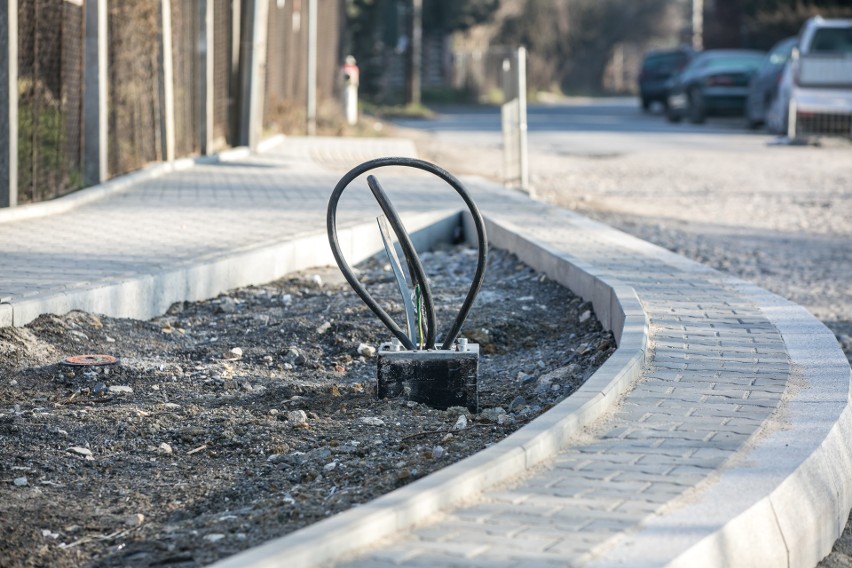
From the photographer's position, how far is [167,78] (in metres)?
12.9

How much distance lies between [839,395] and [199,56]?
1080 cm

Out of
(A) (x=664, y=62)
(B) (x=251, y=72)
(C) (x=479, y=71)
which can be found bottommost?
(B) (x=251, y=72)

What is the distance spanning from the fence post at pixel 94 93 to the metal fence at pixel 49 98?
7 centimetres

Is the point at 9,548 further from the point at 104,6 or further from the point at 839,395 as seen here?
the point at 104,6

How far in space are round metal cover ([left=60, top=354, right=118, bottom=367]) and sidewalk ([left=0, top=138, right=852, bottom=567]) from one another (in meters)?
0.45

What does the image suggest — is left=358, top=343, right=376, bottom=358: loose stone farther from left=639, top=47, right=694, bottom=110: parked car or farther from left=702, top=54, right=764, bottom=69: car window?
left=639, top=47, right=694, bottom=110: parked car

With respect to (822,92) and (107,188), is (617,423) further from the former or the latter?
(822,92)

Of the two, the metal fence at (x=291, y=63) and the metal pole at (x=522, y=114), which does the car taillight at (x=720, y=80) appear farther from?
the metal pole at (x=522, y=114)

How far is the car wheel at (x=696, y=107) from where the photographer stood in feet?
90.3

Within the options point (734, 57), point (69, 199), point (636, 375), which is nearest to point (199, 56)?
point (69, 199)

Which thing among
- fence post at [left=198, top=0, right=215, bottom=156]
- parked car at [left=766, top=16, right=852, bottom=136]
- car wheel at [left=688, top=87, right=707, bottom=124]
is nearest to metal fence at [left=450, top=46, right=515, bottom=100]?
car wheel at [left=688, top=87, right=707, bottom=124]

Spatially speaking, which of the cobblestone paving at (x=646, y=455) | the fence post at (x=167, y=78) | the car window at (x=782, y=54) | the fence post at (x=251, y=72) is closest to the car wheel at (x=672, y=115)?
the car window at (x=782, y=54)

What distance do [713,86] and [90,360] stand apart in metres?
23.5

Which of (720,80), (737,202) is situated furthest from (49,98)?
(720,80)
